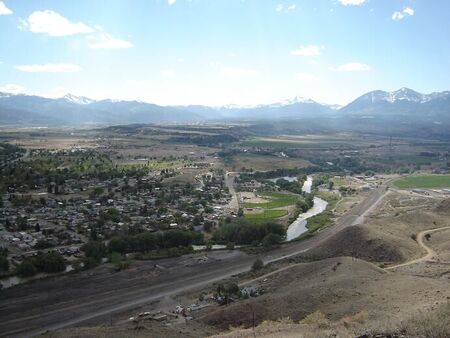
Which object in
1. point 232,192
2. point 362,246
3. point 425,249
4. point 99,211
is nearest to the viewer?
point 425,249

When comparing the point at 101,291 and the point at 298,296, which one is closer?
the point at 298,296

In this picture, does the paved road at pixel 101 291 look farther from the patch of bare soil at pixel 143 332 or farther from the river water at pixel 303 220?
the river water at pixel 303 220

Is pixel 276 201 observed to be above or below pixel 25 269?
below

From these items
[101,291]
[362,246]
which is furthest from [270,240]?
[101,291]

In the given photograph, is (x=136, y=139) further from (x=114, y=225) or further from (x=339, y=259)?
(x=339, y=259)

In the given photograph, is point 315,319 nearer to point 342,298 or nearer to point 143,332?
point 342,298

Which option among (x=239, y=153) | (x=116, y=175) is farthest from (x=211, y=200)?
(x=239, y=153)

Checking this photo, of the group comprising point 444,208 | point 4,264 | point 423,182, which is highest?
point 4,264
